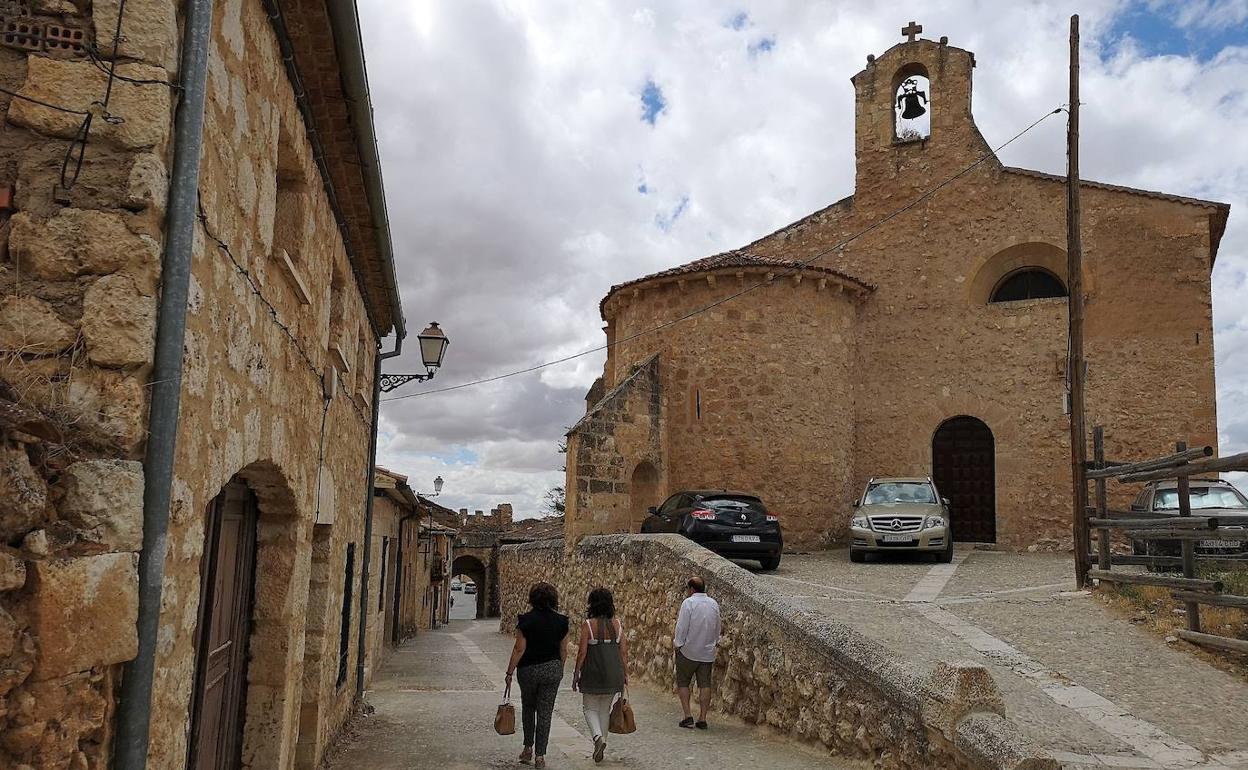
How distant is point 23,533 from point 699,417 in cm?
1528

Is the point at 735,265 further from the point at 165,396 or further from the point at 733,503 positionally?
the point at 165,396

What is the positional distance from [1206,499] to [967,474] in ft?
19.4

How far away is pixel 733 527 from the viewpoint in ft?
43.4

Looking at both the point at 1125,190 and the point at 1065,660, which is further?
the point at 1125,190

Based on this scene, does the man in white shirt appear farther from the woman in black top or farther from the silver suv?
the silver suv

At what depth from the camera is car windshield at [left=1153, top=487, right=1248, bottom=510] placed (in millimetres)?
12664

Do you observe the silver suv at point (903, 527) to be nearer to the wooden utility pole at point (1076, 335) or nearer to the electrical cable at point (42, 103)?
the wooden utility pole at point (1076, 335)

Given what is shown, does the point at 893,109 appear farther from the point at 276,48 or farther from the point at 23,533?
the point at 23,533

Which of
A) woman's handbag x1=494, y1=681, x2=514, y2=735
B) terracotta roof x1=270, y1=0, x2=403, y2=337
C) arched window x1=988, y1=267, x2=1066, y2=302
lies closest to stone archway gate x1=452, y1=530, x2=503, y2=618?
arched window x1=988, y1=267, x2=1066, y2=302

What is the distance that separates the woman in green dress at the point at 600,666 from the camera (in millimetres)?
7262

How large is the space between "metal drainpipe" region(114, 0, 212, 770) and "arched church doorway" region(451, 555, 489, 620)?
3939cm

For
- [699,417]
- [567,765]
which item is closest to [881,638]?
[567,765]

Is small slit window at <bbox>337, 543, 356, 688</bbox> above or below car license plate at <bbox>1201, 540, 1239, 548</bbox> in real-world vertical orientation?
below

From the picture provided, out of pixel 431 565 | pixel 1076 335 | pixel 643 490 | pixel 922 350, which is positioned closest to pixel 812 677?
pixel 1076 335
